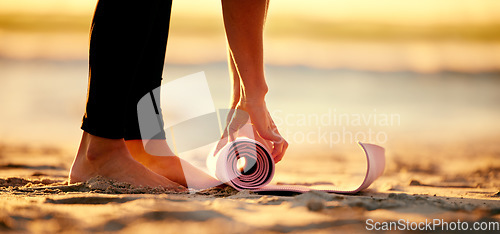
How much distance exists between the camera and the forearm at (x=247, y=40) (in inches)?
84.5

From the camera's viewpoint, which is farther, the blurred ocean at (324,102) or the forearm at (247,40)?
the blurred ocean at (324,102)

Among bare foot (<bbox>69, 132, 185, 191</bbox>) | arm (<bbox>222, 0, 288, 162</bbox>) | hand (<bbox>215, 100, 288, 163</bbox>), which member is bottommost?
bare foot (<bbox>69, 132, 185, 191</bbox>)

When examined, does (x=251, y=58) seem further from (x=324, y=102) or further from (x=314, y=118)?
(x=324, y=102)

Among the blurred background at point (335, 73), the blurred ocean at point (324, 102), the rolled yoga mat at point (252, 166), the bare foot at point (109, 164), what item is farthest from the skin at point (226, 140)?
the blurred ocean at point (324, 102)

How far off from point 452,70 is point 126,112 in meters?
9.31

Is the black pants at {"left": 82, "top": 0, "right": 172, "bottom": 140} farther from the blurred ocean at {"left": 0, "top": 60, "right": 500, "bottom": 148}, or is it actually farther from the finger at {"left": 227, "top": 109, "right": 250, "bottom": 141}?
the blurred ocean at {"left": 0, "top": 60, "right": 500, "bottom": 148}

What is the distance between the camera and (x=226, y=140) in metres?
2.30

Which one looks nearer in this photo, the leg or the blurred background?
the leg

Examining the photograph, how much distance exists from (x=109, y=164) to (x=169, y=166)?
0.33 m

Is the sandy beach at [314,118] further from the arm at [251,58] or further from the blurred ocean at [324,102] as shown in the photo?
the arm at [251,58]

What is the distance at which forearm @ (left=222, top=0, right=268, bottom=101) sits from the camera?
2.15 m

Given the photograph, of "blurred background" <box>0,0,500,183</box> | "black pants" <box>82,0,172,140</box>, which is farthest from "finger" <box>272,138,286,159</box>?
"blurred background" <box>0,0,500,183</box>

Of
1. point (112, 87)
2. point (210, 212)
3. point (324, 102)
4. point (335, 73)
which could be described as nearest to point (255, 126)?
point (112, 87)

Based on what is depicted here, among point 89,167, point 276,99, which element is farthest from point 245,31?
point 276,99
